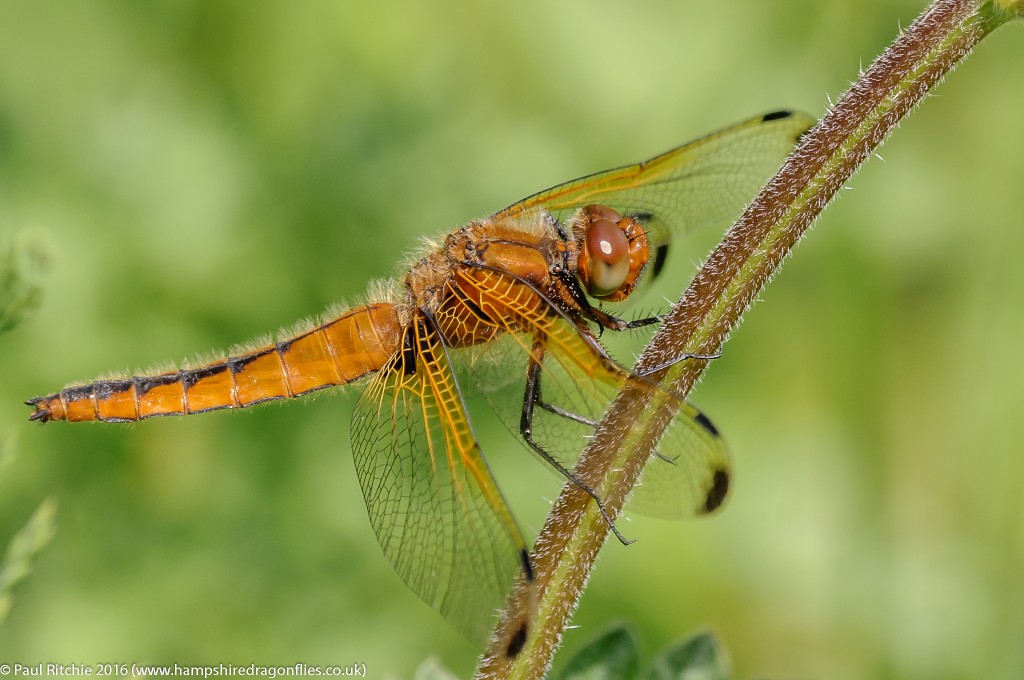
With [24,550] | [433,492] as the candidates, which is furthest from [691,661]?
[24,550]

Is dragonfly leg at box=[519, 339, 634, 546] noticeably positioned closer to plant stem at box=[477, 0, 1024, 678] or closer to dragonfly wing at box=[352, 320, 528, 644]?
dragonfly wing at box=[352, 320, 528, 644]

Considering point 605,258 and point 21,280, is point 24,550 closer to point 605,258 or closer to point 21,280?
point 21,280

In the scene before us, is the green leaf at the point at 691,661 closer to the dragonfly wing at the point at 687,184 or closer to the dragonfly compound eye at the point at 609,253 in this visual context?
the dragonfly compound eye at the point at 609,253

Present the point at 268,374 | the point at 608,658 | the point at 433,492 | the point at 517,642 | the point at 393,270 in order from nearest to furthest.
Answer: the point at 517,642 → the point at 608,658 → the point at 433,492 → the point at 268,374 → the point at 393,270

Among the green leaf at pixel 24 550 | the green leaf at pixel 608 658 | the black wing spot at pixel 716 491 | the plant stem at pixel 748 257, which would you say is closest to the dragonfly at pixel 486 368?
the black wing spot at pixel 716 491

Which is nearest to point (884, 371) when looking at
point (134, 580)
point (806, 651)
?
point (806, 651)

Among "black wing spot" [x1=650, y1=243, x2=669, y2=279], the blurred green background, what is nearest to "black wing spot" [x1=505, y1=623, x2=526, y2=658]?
"black wing spot" [x1=650, y1=243, x2=669, y2=279]

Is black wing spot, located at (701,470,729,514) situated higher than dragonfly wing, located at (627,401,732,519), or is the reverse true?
dragonfly wing, located at (627,401,732,519)

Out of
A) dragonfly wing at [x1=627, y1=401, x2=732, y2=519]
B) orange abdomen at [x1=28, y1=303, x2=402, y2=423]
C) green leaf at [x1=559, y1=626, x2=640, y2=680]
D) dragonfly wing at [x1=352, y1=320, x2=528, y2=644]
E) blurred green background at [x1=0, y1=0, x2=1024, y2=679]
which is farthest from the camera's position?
blurred green background at [x1=0, y1=0, x2=1024, y2=679]
